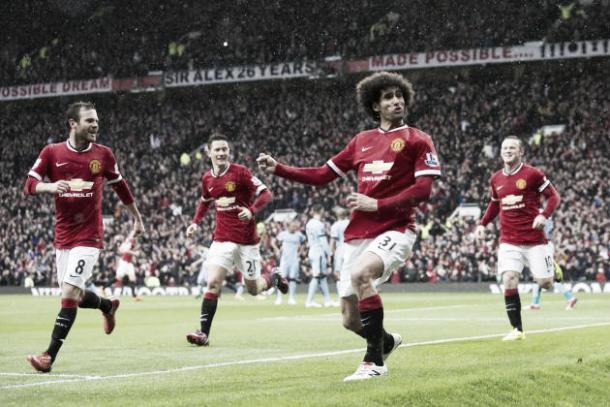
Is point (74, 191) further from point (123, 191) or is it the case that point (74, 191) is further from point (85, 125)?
point (123, 191)

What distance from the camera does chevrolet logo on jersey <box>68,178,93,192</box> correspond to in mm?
10852

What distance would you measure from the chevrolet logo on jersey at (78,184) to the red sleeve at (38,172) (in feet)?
0.98

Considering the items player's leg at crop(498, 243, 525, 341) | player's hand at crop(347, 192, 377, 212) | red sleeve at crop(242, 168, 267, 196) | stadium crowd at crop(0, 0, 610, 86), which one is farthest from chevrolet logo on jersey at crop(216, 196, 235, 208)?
stadium crowd at crop(0, 0, 610, 86)

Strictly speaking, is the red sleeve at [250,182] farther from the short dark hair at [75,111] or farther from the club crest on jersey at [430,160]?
the club crest on jersey at [430,160]

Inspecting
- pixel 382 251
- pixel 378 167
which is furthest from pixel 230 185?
pixel 382 251

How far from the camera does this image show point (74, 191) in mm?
10859

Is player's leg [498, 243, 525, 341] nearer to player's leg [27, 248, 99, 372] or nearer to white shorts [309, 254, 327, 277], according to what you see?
player's leg [27, 248, 99, 372]

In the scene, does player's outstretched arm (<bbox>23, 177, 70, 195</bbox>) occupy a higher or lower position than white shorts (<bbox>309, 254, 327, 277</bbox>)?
higher

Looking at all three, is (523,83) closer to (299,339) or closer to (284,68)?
(284,68)

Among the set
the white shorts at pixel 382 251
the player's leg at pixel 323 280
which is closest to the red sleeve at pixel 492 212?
the white shorts at pixel 382 251

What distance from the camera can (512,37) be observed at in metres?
45.3

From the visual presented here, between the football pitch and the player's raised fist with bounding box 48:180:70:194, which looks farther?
the player's raised fist with bounding box 48:180:70:194

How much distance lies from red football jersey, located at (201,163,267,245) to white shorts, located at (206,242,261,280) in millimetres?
87

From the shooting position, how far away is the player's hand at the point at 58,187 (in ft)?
32.8
